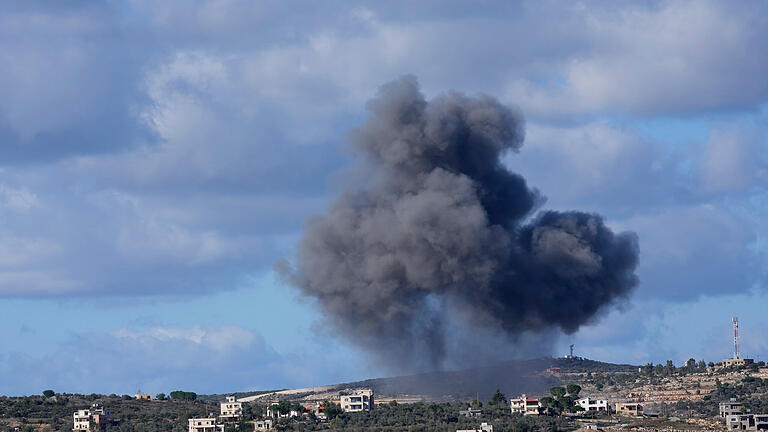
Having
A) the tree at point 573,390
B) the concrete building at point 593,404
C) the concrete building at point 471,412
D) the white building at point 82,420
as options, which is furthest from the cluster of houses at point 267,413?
the tree at point 573,390

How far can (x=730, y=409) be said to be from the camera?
96375mm

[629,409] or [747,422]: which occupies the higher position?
[629,409]

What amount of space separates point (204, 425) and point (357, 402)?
563 inches

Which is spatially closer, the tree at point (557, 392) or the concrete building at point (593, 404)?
the concrete building at point (593, 404)

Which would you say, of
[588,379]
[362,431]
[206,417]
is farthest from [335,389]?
[362,431]

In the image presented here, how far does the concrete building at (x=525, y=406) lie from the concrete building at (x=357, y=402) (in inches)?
437

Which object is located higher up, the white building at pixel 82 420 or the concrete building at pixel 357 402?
the concrete building at pixel 357 402

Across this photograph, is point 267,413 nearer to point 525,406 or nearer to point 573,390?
point 525,406

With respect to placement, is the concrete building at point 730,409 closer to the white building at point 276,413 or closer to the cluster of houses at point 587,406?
the cluster of houses at point 587,406

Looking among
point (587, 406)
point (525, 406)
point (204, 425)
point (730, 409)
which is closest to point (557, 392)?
point (587, 406)

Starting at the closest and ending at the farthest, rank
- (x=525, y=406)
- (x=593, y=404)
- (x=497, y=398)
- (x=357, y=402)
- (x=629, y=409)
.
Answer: (x=525, y=406) → (x=497, y=398) → (x=629, y=409) → (x=593, y=404) → (x=357, y=402)

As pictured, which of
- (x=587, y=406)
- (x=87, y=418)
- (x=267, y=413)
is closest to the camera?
(x=87, y=418)

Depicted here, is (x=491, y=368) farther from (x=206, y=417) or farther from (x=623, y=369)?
(x=623, y=369)

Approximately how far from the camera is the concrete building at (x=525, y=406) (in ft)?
311
